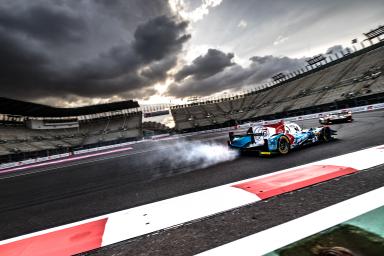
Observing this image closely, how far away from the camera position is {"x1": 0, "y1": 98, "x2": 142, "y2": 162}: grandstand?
3953 cm

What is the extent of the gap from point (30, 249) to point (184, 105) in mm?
75414

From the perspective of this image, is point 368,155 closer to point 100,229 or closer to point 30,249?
point 100,229

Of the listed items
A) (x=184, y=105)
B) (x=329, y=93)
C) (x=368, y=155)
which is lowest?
(x=368, y=155)

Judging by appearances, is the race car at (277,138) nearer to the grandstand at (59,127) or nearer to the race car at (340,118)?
the race car at (340,118)

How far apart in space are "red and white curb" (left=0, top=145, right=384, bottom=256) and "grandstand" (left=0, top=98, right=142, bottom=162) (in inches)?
1175

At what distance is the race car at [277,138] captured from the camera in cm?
688

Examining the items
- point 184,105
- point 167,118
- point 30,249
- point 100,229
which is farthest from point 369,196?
point 184,105

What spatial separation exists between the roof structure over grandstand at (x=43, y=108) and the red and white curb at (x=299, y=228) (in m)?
46.1

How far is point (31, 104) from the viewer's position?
4191 centimetres

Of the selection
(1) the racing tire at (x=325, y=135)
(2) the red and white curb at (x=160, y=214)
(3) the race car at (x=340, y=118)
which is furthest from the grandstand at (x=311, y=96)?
(2) the red and white curb at (x=160, y=214)

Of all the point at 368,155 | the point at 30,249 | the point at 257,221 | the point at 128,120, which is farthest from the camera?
the point at 128,120

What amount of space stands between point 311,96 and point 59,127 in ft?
191

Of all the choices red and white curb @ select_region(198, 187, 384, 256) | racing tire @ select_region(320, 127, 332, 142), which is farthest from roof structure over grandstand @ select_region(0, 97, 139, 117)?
red and white curb @ select_region(198, 187, 384, 256)

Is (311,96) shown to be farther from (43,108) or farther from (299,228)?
(43,108)
